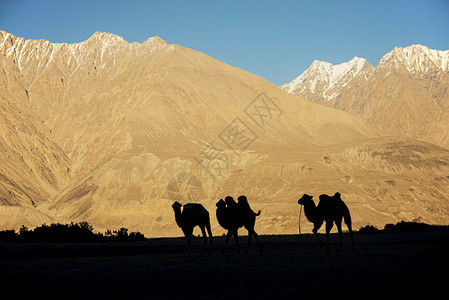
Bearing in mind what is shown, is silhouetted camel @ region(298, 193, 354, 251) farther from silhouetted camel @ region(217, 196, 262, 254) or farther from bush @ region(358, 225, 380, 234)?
bush @ region(358, 225, 380, 234)

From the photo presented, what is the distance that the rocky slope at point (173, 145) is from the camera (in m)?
89.2

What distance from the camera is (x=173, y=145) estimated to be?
370 feet

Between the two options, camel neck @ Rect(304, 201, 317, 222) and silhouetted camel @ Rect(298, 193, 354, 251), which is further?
camel neck @ Rect(304, 201, 317, 222)

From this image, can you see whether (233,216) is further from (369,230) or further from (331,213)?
(369,230)

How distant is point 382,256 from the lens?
1423 centimetres

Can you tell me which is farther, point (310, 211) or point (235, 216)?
point (310, 211)

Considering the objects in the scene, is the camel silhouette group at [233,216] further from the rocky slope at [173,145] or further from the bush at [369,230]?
the rocky slope at [173,145]

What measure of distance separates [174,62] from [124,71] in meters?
16.6

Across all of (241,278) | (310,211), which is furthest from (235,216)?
(241,278)

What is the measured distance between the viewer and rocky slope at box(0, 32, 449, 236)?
3514 inches

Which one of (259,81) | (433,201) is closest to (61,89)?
(259,81)

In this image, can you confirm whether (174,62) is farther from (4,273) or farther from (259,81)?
(4,273)

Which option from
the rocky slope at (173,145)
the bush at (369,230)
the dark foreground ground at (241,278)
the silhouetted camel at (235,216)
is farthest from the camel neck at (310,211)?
the rocky slope at (173,145)

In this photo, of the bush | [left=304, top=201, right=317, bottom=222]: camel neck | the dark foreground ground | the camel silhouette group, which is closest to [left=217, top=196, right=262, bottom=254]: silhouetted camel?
the camel silhouette group
